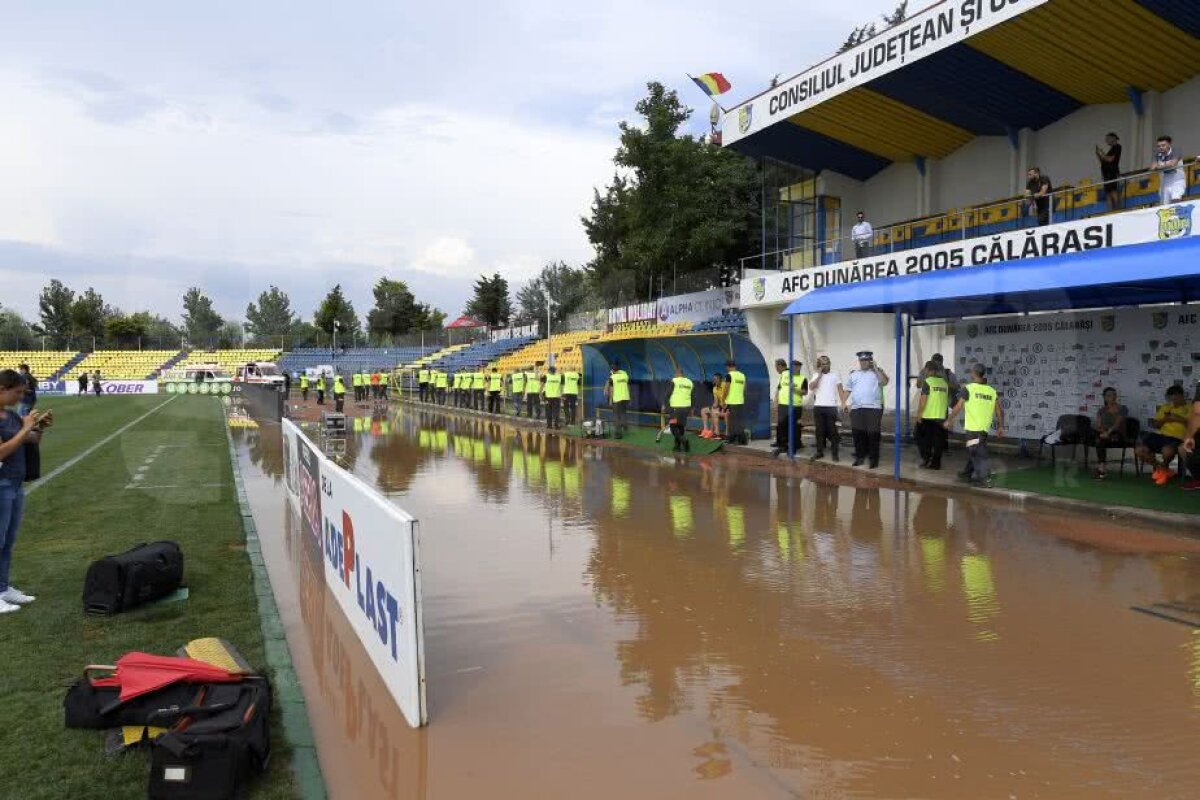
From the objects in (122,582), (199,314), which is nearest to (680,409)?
(122,582)

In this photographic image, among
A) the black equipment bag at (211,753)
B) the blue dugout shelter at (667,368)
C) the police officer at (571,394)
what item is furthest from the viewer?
the police officer at (571,394)

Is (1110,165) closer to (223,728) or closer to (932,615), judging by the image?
(932,615)

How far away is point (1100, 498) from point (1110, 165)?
8.99 metres

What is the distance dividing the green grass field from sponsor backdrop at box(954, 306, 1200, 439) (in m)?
11.9

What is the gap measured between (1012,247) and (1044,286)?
7.44 m

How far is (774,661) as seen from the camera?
4.87m

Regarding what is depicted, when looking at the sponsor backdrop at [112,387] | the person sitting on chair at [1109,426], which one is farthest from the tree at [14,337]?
the person sitting on chair at [1109,426]

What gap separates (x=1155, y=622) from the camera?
550 centimetres

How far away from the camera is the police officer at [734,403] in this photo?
16.3m

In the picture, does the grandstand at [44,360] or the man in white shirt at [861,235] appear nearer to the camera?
the man in white shirt at [861,235]

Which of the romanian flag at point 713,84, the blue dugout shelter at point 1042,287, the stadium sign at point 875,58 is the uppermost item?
the romanian flag at point 713,84

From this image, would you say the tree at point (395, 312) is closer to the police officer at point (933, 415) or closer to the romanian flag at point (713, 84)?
the romanian flag at point (713, 84)

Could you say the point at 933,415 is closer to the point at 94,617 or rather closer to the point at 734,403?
the point at 734,403

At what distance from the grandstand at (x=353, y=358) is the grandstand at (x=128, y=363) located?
9.91 m
